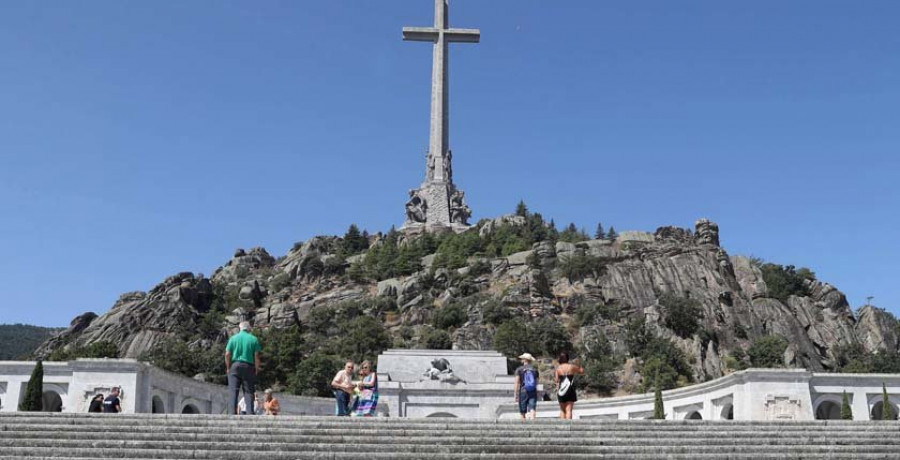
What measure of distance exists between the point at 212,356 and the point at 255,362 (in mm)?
46784

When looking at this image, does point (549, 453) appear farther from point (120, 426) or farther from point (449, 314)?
point (449, 314)

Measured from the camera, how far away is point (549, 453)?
15.2 meters

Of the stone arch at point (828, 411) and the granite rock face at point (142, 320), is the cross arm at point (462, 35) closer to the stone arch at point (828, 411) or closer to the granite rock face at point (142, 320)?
the granite rock face at point (142, 320)

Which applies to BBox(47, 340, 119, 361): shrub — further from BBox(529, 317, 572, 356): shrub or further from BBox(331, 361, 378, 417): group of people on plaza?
BBox(331, 361, 378, 417): group of people on plaza

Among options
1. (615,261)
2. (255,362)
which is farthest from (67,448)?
(615,261)

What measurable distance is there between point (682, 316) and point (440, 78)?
28.7 metres

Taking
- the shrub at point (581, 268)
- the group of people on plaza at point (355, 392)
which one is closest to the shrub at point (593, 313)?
the shrub at point (581, 268)

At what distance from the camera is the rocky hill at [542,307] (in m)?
66.8

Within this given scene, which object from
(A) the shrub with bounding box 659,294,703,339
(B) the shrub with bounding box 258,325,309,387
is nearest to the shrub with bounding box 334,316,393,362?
(B) the shrub with bounding box 258,325,309,387

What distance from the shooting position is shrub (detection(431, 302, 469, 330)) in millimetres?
70875

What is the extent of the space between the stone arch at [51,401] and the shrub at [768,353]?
148 ft

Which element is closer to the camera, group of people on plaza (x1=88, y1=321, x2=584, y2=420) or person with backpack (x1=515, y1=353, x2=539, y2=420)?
group of people on plaza (x1=88, y1=321, x2=584, y2=420)

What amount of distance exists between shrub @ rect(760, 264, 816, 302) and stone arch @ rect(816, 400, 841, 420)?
41.3 m

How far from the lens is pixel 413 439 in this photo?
51.2ft
